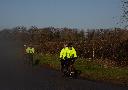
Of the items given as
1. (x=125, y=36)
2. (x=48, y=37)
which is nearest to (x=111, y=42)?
(x=125, y=36)

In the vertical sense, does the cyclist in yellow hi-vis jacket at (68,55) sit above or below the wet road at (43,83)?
above

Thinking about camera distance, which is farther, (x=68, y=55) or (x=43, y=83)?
(x=68, y=55)

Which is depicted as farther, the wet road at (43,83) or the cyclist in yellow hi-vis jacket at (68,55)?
the cyclist in yellow hi-vis jacket at (68,55)

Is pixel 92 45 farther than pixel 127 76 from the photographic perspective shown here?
Yes

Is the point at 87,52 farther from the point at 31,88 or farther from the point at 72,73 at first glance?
the point at 31,88

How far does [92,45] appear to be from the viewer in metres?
37.5

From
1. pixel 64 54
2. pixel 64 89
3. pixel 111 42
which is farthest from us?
pixel 111 42

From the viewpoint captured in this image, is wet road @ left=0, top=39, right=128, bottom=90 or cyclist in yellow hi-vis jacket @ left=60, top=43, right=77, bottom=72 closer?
wet road @ left=0, top=39, right=128, bottom=90

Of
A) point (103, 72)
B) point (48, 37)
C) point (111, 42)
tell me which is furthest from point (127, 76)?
point (48, 37)

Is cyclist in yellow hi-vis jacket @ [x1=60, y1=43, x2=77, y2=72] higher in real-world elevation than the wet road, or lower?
higher

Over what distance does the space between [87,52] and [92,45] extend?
98 cm

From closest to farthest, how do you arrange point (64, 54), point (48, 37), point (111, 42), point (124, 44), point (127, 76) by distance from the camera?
point (127, 76) → point (64, 54) → point (124, 44) → point (111, 42) → point (48, 37)

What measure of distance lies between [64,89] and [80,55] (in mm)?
22840

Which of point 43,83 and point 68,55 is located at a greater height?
point 68,55
